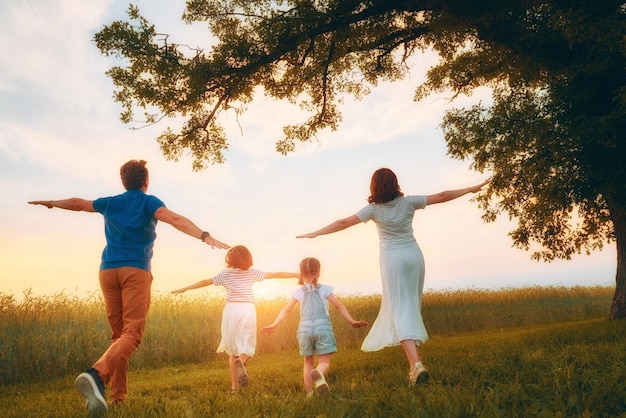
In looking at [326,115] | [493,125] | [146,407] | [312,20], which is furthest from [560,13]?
[146,407]

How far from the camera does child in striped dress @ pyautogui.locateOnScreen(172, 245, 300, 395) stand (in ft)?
26.9

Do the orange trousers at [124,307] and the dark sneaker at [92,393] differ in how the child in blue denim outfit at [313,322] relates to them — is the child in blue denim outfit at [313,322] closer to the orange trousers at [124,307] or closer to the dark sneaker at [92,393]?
the orange trousers at [124,307]

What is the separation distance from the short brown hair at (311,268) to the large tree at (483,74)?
27.0 feet

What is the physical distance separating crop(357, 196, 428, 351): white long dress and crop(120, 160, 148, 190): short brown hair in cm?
276

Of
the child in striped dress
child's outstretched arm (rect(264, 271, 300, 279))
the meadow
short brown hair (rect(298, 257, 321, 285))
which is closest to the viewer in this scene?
the meadow

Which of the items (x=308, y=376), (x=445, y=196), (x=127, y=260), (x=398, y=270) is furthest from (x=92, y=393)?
(x=445, y=196)

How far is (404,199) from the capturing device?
7.24 meters

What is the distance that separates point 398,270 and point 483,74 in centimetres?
1407

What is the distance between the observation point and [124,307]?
253 inches

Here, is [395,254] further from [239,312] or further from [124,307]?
[124,307]

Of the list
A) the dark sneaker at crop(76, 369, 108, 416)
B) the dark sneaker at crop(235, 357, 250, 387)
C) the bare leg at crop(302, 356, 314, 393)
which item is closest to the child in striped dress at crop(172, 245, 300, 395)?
the dark sneaker at crop(235, 357, 250, 387)

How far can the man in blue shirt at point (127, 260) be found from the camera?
638 centimetres

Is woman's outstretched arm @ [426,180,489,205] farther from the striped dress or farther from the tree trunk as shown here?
the tree trunk

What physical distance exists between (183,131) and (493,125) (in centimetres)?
928
